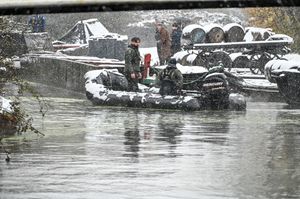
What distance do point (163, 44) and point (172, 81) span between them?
5797 mm

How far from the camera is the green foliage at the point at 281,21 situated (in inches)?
680

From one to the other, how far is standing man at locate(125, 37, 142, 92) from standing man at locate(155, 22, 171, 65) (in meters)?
2.87

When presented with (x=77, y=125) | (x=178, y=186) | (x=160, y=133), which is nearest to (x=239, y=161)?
(x=178, y=186)

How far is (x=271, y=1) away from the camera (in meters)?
1.04

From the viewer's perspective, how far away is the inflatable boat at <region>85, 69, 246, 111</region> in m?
11.4

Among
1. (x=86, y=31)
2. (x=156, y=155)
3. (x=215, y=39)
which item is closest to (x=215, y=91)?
(x=156, y=155)

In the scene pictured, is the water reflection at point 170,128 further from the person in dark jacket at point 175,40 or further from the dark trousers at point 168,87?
the person in dark jacket at point 175,40

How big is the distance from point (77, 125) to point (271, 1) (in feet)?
40.1

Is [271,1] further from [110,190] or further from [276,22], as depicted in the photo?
[276,22]

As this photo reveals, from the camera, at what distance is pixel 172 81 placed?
Answer: 36.8 feet

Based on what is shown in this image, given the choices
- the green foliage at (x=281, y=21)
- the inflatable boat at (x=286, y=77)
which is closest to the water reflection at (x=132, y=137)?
the inflatable boat at (x=286, y=77)

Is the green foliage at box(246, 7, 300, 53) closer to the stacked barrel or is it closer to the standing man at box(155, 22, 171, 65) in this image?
the stacked barrel

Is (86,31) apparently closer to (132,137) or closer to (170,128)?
(132,137)

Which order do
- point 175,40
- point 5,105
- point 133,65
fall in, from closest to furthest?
point 5,105 < point 133,65 < point 175,40
